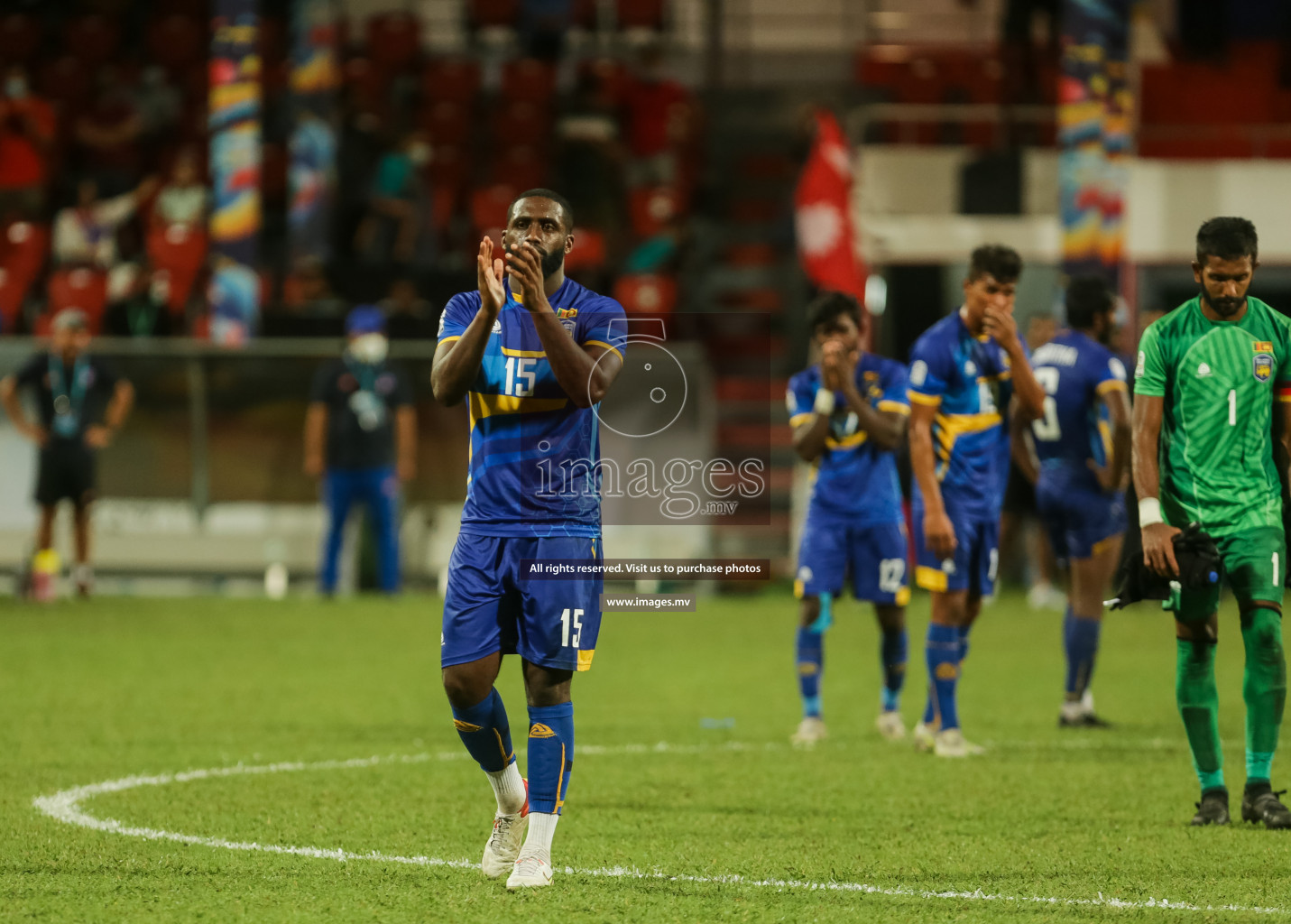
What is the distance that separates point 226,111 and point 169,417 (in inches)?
154

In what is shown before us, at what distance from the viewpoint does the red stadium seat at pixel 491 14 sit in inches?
919

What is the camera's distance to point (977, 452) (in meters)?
8.98

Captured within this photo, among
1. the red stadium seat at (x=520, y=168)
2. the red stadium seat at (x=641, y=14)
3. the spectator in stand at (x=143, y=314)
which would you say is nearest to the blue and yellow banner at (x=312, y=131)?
the red stadium seat at (x=520, y=168)

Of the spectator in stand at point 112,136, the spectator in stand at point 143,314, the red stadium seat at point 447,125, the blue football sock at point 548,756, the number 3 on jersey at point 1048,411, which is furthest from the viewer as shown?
the red stadium seat at point 447,125

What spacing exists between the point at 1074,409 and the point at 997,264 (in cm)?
170

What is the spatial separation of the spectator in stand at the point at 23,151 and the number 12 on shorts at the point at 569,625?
17832 millimetres

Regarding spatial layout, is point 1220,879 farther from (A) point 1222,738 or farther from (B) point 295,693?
(B) point 295,693

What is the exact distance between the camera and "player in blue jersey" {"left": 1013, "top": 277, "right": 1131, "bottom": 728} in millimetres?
9992

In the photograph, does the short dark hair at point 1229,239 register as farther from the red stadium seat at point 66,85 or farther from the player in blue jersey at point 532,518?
the red stadium seat at point 66,85

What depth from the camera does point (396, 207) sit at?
20.8 metres

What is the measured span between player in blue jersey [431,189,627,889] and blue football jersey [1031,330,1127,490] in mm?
4897

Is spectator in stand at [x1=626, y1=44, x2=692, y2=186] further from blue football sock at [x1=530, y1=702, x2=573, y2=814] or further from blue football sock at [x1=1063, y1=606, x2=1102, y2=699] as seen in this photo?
blue football sock at [x1=530, y1=702, x2=573, y2=814]

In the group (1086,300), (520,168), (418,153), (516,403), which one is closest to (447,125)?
(520,168)

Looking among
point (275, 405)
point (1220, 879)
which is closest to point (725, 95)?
point (275, 405)
